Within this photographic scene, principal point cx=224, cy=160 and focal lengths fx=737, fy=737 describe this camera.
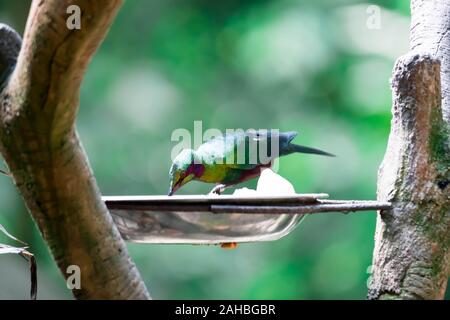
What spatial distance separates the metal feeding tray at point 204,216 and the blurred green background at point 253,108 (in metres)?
2.74

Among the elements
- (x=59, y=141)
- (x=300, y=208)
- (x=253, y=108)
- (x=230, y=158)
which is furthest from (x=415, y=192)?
(x=253, y=108)

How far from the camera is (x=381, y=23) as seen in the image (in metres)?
4.03

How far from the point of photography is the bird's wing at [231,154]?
1.83 m

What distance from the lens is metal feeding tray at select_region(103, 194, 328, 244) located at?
3.67 ft

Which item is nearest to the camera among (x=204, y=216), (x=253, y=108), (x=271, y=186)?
(x=204, y=216)

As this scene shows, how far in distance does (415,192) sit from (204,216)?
42 centimetres

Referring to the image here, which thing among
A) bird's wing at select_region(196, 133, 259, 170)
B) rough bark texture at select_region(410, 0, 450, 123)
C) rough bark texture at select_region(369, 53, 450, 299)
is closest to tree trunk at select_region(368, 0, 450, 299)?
rough bark texture at select_region(369, 53, 450, 299)

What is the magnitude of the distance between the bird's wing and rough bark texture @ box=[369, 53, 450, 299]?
20.8 inches

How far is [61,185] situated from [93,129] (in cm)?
346

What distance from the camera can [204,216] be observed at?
1155 mm

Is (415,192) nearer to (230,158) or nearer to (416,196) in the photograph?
(416,196)
